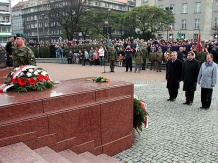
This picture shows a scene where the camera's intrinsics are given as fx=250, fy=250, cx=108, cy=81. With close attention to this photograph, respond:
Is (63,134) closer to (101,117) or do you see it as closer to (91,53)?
(101,117)

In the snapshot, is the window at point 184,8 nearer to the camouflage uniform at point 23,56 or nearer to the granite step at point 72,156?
the camouflage uniform at point 23,56

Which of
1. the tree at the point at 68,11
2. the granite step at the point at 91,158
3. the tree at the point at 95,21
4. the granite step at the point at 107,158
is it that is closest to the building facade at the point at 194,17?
the tree at the point at 95,21

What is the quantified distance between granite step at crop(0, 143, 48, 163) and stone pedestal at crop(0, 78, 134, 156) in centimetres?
14

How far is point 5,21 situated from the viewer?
9006 centimetres

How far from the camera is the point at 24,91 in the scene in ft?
14.8

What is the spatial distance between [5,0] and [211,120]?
97.0 m

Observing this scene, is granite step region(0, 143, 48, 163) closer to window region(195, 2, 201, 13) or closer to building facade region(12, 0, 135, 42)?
window region(195, 2, 201, 13)

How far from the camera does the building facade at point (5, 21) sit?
88062 mm

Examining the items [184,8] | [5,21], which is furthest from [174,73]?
[5,21]

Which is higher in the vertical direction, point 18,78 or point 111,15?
point 111,15

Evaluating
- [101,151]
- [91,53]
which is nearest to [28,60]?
[101,151]

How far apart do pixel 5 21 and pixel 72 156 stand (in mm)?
96180

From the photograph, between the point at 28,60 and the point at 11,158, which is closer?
the point at 11,158

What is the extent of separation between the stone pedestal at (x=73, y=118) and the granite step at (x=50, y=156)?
106 millimetres
